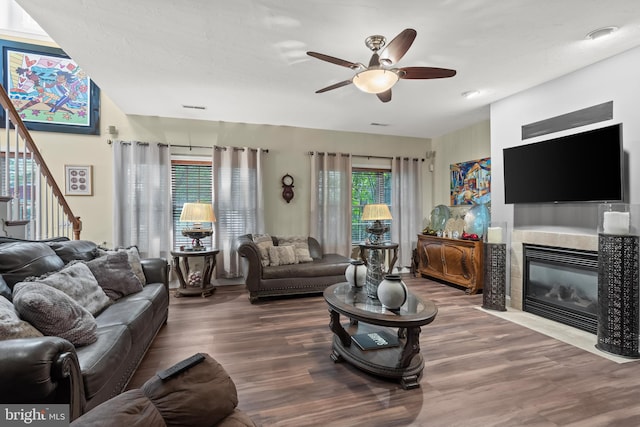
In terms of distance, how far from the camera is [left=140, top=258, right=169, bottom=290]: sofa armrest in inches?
126

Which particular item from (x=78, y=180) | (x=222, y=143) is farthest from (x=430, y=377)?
(x=78, y=180)

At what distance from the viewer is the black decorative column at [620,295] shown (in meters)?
2.51

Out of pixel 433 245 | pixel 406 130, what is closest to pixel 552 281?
pixel 433 245

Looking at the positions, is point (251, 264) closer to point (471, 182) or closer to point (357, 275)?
point (357, 275)

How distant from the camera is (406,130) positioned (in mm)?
5531

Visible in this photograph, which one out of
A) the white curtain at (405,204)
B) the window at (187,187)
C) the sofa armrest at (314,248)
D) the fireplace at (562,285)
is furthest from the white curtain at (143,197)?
the fireplace at (562,285)

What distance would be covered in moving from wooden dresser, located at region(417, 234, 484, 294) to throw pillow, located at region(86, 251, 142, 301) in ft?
13.7

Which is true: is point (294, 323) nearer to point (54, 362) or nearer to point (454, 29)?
point (54, 362)

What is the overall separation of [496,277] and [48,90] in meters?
6.43

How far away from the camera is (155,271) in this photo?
324 cm

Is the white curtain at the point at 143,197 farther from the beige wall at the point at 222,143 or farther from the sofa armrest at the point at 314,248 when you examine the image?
the sofa armrest at the point at 314,248

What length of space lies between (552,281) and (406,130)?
128 inches

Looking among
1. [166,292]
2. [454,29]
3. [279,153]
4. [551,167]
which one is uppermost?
[454,29]

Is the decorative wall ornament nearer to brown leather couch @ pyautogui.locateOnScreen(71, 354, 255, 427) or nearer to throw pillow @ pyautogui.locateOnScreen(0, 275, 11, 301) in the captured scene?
throw pillow @ pyautogui.locateOnScreen(0, 275, 11, 301)
